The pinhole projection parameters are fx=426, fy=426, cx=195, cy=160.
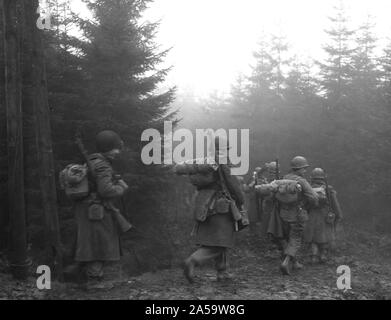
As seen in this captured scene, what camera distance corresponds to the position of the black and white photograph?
729 cm

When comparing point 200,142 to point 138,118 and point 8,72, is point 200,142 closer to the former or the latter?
point 138,118

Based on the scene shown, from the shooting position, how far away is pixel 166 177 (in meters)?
14.1

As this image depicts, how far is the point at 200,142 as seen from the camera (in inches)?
1040

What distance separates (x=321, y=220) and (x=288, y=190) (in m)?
2.94

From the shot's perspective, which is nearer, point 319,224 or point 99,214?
point 99,214

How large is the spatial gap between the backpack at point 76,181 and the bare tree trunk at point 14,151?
84.2 inches

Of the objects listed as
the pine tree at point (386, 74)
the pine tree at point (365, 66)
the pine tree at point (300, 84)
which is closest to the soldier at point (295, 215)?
the pine tree at point (386, 74)

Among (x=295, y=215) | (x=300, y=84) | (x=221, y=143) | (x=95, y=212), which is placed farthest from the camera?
(x=300, y=84)

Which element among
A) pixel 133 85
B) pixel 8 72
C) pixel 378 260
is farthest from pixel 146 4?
pixel 378 260

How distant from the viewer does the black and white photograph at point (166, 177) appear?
Result: 7286 mm

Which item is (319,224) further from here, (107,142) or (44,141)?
(44,141)

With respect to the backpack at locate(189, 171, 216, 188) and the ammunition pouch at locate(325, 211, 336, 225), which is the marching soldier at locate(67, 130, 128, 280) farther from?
the ammunition pouch at locate(325, 211, 336, 225)

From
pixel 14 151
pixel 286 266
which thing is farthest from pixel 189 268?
pixel 14 151

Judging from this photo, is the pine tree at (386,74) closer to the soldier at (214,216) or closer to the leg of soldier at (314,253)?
the leg of soldier at (314,253)
